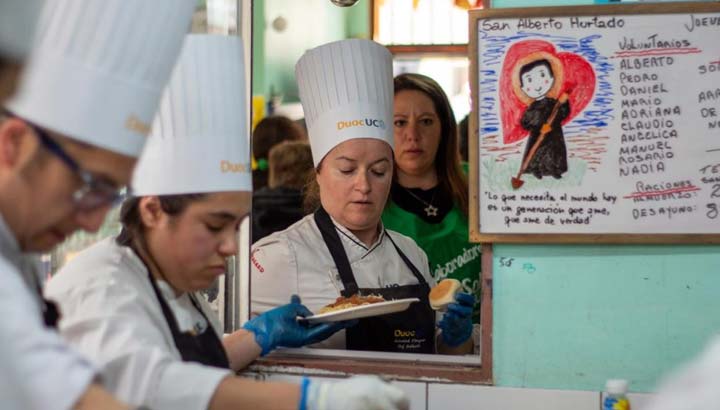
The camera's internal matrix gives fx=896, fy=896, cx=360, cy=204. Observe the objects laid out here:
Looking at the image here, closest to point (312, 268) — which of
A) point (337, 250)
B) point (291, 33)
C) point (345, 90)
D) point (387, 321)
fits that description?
point (337, 250)

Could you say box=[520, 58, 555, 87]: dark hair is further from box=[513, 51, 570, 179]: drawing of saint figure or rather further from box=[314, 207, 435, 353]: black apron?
box=[314, 207, 435, 353]: black apron

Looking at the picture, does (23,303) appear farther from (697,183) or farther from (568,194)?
(697,183)

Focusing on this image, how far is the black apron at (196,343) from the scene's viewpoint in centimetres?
199

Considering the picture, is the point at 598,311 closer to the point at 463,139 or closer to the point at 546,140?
the point at 546,140

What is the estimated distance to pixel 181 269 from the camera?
6.59 ft

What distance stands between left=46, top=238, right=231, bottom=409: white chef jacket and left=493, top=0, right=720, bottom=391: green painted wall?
3.23 ft

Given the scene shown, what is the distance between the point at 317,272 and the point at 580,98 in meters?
1.17

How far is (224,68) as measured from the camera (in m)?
2.12

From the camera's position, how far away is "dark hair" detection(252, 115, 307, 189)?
4.21 meters

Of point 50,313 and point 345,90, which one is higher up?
point 345,90

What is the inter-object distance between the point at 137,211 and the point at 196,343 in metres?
0.34

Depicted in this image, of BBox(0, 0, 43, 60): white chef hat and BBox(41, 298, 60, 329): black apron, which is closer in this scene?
BBox(0, 0, 43, 60): white chef hat

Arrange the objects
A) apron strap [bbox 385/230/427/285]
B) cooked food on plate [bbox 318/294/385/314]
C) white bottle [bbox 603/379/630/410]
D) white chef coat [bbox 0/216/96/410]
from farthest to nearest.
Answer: apron strap [bbox 385/230/427/285]
cooked food on plate [bbox 318/294/385/314]
white bottle [bbox 603/379/630/410]
white chef coat [bbox 0/216/96/410]

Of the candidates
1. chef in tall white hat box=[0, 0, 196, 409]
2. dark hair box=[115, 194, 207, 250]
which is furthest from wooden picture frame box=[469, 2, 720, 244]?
chef in tall white hat box=[0, 0, 196, 409]
